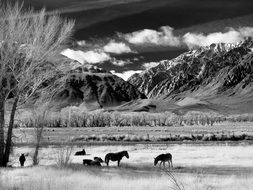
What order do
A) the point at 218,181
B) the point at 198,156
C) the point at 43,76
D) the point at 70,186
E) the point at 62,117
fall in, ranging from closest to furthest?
1. the point at 70,186
2. the point at 218,181
3. the point at 43,76
4. the point at 198,156
5. the point at 62,117

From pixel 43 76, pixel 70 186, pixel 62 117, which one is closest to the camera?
pixel 70 186

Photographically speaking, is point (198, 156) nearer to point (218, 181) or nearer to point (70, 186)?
point (218, 181)

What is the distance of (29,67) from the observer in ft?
80.9

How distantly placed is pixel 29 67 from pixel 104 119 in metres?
172

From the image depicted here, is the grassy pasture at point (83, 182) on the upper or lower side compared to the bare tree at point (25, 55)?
lower

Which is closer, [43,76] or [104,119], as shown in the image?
[43,76]

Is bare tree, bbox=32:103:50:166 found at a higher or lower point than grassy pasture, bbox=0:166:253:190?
higher

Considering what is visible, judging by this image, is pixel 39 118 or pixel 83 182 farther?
pixel 39 118

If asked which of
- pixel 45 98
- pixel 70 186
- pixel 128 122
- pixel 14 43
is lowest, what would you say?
pixel 70 186

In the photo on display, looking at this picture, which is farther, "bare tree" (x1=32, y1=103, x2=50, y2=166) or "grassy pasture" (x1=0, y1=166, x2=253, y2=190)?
"bare tree" (x1=32, y1=103, x2=50, y2=166)

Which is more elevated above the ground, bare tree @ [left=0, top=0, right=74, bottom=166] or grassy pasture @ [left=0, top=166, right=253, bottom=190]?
bare tree @ [left=0, top=0, right=74, bottom=166]

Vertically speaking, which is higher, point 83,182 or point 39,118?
point 39,118

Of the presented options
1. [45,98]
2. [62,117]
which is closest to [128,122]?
[62,117]

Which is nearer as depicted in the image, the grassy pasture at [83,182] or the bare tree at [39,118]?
the grassy pasture at [83,182]
